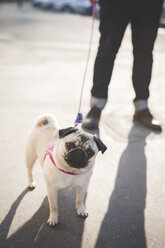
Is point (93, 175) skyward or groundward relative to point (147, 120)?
groundward

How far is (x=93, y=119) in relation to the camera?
348 cm

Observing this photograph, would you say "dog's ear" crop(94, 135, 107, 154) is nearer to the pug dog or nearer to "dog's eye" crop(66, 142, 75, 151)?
the pug dog

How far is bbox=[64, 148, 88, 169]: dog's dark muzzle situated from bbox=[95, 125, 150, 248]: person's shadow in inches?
25.9

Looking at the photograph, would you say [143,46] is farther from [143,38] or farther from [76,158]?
[76,158]

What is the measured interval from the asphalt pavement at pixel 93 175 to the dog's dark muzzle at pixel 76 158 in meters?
0.63

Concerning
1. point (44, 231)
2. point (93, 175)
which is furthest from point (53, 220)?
point (93, 175)

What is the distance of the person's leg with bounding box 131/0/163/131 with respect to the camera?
3.09 m

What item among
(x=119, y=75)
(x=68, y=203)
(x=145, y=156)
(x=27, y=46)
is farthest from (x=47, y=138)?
(x=27, y=46)

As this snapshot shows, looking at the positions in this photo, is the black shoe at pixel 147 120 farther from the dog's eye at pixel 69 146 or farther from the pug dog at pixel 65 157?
the dog's eye at pixel 69 146

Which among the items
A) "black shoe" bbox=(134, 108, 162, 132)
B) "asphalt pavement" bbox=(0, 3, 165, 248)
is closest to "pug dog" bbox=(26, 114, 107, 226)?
"asphalt pavement" bbox=(0, 3, 165, 248)

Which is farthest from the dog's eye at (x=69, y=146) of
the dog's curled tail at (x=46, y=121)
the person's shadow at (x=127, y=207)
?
the person's shadow at (x=127, y=207)

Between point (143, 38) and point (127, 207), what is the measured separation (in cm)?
216

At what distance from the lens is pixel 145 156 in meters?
2.98

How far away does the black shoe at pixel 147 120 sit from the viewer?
11.3ft
